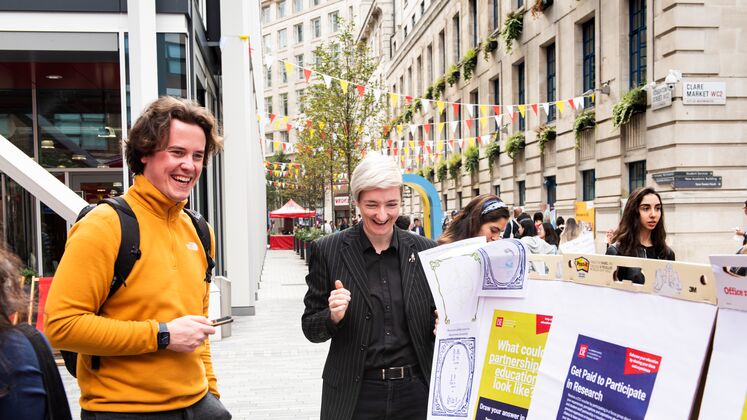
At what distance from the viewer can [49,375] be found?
5.39 ft

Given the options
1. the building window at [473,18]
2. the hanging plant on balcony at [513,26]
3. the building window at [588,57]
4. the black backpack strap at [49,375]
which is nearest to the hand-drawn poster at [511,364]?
the black backpack strap at [49,375]

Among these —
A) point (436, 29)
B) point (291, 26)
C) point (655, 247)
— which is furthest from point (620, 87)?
point (291, 26)

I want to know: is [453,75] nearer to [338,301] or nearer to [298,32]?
[338,301]

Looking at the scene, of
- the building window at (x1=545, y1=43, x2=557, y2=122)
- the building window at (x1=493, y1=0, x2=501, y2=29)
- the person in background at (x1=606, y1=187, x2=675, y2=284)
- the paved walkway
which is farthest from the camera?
the building window at (x1=493, y1=0, x2=501, y2=29)

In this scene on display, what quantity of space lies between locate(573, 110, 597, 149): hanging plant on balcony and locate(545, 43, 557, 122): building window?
10.1 ft

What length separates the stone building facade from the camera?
50.9 ft

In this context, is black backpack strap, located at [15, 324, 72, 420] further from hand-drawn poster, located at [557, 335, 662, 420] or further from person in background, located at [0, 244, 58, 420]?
hand-drawn poster, located at [557, 335, 662, 420]

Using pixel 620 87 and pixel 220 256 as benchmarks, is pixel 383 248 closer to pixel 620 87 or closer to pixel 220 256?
pixel 220 256

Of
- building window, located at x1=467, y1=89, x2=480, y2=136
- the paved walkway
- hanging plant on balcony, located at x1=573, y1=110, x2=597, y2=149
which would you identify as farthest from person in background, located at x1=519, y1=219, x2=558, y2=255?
building window, located at x1=467, y1=89, x2=480, y2=136

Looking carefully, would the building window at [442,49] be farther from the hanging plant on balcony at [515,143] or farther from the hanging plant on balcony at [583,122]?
the hanging plant on balcony at [583,122]

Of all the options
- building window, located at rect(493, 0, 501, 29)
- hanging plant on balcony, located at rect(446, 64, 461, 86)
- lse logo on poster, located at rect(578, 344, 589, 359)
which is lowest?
lse logo on poster, located at rect(578, 344, 589, 359)

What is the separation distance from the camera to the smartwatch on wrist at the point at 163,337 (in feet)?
7.63

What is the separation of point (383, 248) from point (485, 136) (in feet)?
85.7

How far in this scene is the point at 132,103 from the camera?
23.1 ft
